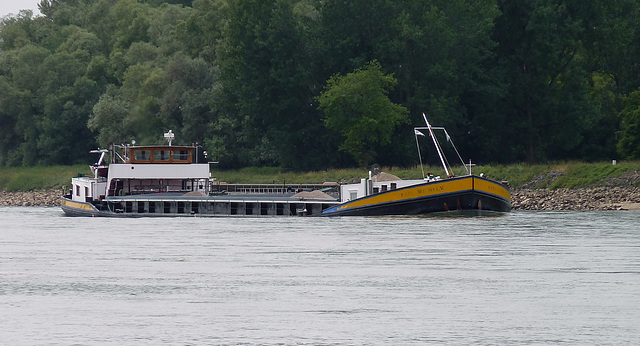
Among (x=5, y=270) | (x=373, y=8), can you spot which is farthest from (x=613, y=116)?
(x=5, y=270)

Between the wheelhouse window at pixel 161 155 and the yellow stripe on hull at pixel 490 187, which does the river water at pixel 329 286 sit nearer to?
the yellow stripe on hull at pixel 490 187

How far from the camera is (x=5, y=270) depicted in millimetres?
34625

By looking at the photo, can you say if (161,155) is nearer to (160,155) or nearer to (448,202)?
(160,155)

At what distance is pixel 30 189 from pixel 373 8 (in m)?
42.9

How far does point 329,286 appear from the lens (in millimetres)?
29703

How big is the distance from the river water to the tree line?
4138 cm

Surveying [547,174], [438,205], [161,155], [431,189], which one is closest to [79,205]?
[161,155]

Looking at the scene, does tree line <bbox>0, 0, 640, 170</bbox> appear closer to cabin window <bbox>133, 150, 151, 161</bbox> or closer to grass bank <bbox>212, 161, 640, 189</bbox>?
grass bank <bbox>212, 161, 640, 189</bbox>

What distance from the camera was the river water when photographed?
2300 centimetres

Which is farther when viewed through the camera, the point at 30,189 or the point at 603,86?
the point at 30,189

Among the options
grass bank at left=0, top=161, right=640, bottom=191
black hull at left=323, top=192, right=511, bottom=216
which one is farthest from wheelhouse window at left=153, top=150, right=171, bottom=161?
grass bank at left=0, top=161, right=640, bottom=191

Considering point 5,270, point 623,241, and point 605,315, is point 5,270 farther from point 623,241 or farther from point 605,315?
point 623,241

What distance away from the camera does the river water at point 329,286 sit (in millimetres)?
23000

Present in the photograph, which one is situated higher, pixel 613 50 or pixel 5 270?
pixel 613 50
